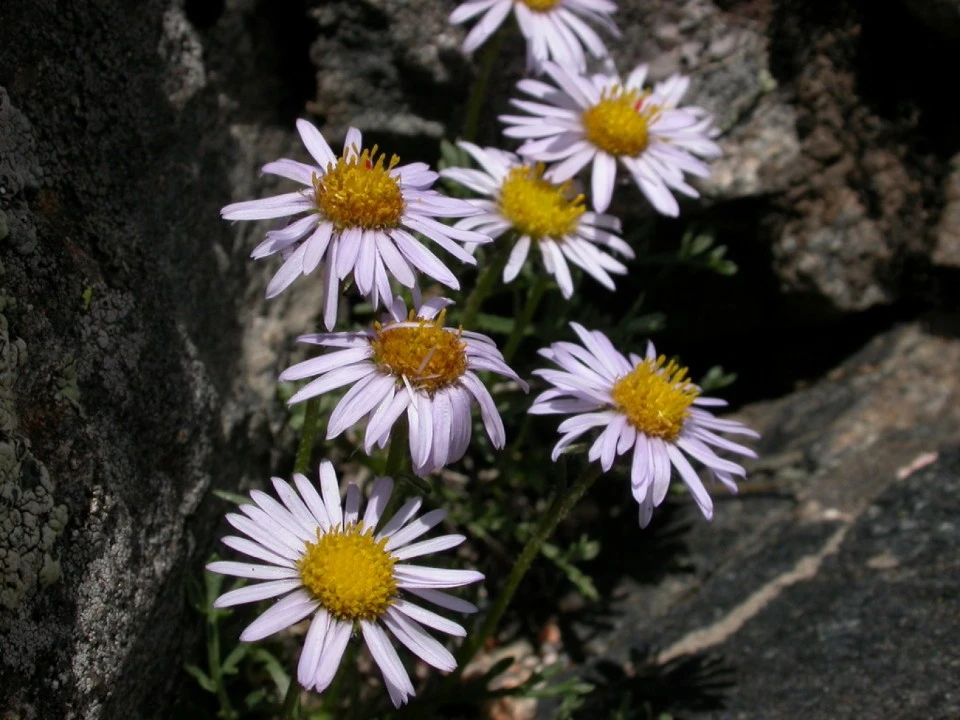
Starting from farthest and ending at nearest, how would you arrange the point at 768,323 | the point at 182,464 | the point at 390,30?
the point at 768,323
the point at 390,30
the point at 182,464

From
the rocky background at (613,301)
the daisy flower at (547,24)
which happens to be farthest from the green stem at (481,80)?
the rocky background at (613,301)

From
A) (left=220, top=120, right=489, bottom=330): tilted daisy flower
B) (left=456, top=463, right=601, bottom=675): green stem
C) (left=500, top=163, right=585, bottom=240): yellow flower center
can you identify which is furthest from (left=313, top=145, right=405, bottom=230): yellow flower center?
(left=456, top=463, right=601, bottom=675): green stem

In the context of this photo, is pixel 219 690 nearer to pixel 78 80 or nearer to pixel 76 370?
pixel 76 370

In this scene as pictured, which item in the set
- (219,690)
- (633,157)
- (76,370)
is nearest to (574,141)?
(633,157)

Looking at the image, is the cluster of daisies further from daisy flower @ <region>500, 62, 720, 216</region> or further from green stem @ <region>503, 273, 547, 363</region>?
daisy flower @ <region>500, 62, 720, 216</region>

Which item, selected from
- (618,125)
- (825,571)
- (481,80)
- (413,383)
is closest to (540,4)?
(481,80)

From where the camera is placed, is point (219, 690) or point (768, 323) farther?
point (768, 323)

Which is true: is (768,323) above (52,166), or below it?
below

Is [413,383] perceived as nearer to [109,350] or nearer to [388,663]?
[388,663]
